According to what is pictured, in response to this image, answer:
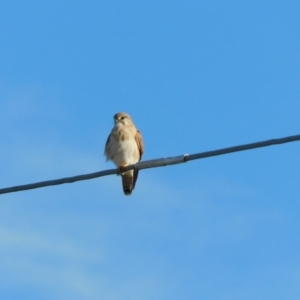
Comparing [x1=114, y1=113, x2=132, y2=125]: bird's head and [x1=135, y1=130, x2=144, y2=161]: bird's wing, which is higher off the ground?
[x1=114, y1=113, x2=132, y2=125]: bird's head

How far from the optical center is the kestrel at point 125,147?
13516 millimetres

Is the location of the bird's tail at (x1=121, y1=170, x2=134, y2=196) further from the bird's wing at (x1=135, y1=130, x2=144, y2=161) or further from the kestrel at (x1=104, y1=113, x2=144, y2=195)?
the bird's wing at (x1=135, y1=130, x2=144, y2=161)

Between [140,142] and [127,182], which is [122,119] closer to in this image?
[140,142]

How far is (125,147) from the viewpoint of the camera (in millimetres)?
13539

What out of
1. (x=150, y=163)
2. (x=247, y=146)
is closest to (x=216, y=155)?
(x=247, y=146)

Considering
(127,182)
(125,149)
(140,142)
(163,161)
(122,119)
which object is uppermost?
(122,119)

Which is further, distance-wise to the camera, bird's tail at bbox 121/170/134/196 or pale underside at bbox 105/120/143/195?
bird's tail at bbox 121/170/134/196

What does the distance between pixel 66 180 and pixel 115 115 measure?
616 centimetres

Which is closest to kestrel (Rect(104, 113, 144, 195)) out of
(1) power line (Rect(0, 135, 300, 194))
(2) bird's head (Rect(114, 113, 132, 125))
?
(2) bird's head (Rect(114, 113, 132, 125))

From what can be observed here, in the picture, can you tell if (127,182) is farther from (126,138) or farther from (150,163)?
(150,163)

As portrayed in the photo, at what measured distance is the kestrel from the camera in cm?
1352

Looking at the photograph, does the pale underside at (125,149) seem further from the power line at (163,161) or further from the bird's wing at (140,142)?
the power line at (163,161)

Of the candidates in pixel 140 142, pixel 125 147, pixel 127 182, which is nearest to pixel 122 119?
pixel 140 142

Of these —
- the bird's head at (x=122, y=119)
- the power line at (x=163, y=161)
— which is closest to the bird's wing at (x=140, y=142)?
the bird's head at (x=122, y=119)
